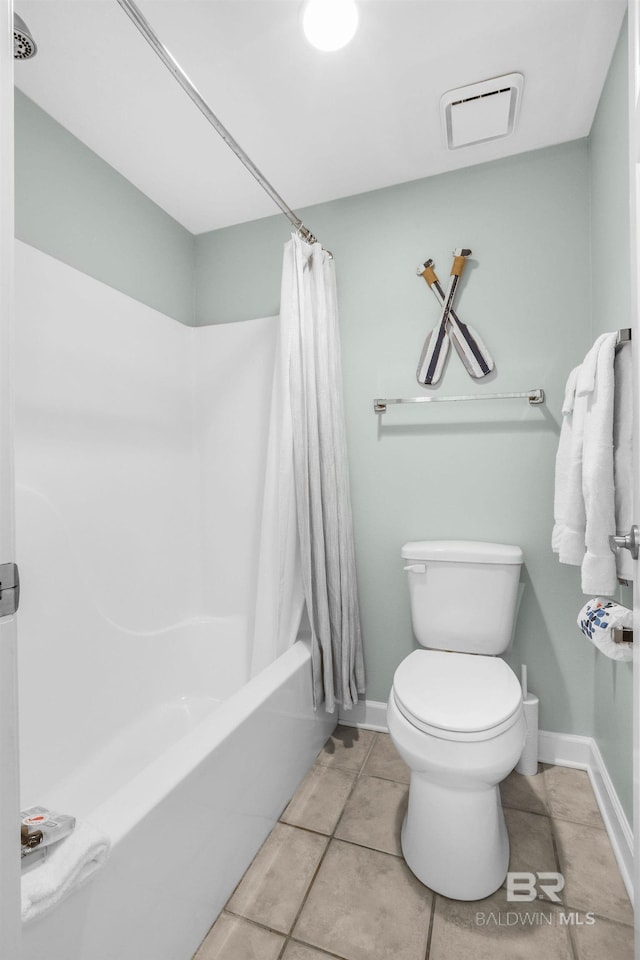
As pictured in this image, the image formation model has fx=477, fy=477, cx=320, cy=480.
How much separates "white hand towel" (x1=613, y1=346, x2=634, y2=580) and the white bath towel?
4.16 ft

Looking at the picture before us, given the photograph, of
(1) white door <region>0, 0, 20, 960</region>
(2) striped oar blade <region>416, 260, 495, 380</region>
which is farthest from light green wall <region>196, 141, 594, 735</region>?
(1) white door <region>0, 0, 20, 960</region>

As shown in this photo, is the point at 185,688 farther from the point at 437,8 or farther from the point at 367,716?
the point at 437,8

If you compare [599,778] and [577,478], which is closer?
[577,478]

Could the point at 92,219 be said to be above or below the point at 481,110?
below

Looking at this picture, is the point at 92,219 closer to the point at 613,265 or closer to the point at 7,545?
the point at 7,545

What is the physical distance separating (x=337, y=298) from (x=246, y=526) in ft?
3.63

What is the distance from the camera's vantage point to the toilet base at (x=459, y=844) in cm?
128

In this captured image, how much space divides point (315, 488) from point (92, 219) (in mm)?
1306

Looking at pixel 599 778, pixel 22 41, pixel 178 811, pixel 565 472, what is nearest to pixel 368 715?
pixel 599 778

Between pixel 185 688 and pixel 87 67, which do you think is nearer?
pixel 87 67

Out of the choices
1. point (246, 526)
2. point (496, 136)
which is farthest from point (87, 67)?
point (246, 526)

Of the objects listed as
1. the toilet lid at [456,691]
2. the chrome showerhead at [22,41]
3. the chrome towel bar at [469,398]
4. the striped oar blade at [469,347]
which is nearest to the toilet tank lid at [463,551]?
the toilet lid at [456,691]

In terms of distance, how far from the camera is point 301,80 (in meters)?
1.46

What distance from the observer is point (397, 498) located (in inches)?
79.4
